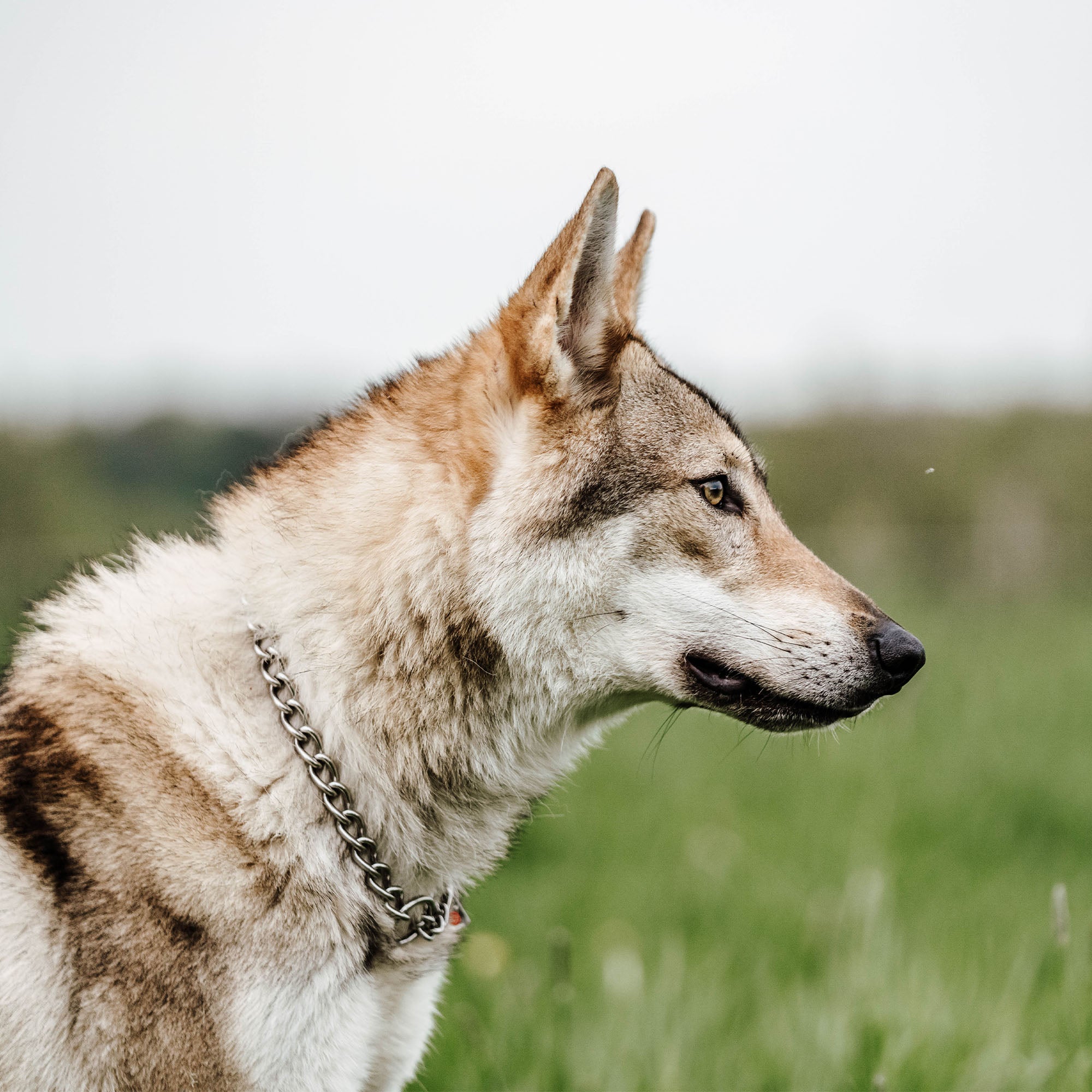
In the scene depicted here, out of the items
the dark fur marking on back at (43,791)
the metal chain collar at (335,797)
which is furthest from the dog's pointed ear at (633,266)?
the dark fur marking on back at (43,791)

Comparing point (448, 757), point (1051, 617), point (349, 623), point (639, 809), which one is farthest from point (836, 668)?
point (1051, 617)

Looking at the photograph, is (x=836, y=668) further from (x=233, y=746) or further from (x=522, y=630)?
(x=233, y=746)

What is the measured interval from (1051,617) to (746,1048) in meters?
9.77

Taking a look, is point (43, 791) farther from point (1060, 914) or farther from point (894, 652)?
point (1060, 914)

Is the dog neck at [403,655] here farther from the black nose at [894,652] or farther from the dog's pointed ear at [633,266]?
the dog's pointed ear at [633,266]

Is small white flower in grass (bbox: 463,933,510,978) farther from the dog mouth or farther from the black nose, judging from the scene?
the black nose

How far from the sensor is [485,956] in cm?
371

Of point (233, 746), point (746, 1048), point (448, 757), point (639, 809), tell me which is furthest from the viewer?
point (639, 809)

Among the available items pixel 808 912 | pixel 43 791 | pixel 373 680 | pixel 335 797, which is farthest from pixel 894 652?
pixel 808 912

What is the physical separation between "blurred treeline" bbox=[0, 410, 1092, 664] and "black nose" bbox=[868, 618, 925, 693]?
675cm

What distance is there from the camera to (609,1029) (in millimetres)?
3213

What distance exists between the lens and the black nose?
8.18 feet

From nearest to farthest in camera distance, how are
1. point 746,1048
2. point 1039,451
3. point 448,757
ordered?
point 448,757 < point 746,1048 < point 1039,451

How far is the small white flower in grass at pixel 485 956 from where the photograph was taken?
3.57 metres
